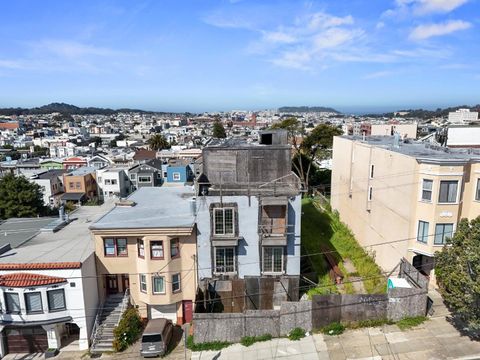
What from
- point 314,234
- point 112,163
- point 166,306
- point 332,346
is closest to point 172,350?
point 166,306

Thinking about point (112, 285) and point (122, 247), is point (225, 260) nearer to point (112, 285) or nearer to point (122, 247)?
point (122, 247)

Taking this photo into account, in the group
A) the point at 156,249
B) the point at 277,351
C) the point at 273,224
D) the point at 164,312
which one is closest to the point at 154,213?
the point at 156,249

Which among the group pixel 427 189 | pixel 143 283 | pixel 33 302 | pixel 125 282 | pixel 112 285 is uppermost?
pixel 427 189

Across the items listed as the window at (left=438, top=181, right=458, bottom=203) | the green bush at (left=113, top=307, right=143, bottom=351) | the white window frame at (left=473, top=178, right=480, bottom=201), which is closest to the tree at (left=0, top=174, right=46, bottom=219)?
the green bush at (left=113, top=307, right=143, bottom=351)

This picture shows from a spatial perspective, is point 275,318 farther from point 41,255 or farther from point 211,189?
point 41,255

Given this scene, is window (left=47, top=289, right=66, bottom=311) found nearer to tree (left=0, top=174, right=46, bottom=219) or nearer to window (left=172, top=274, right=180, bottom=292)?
window (left=172, top=274, right=180, bottom=292)

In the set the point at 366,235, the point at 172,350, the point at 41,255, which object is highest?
the point at 41,255
